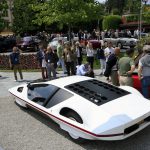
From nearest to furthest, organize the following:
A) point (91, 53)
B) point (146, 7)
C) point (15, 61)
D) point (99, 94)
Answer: point (99, 94) < point (15, 61) < point (91, 53) < point (146, 7)

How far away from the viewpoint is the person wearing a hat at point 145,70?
331 inches

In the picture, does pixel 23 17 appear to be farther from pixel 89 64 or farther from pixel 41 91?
pixel 41 91

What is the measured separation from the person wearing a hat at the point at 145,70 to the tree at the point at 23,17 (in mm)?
35920

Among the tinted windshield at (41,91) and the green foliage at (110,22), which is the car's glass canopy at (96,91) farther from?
the green foliage at (110,22)

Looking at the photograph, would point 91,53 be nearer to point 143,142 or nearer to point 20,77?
point 20,77

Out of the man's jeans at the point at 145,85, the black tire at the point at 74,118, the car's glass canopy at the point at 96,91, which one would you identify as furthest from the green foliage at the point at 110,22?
the black tire at the point at 74,118

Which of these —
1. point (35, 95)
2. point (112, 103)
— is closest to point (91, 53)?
point (35, 95)

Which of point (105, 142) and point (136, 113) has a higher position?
point (136, 113)

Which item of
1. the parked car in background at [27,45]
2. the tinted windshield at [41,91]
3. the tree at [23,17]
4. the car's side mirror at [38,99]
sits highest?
the tree at [23,17]

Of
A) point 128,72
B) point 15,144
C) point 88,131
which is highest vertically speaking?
point 128,72

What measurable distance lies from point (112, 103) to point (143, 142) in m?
1.06

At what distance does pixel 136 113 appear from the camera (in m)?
6.65

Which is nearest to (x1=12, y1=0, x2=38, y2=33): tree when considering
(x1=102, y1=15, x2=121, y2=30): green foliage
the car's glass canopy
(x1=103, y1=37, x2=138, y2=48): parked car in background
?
(x1=102, y1=15, x2=121, y2=30): green foliage

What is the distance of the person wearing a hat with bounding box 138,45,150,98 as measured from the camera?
841 centimetres
